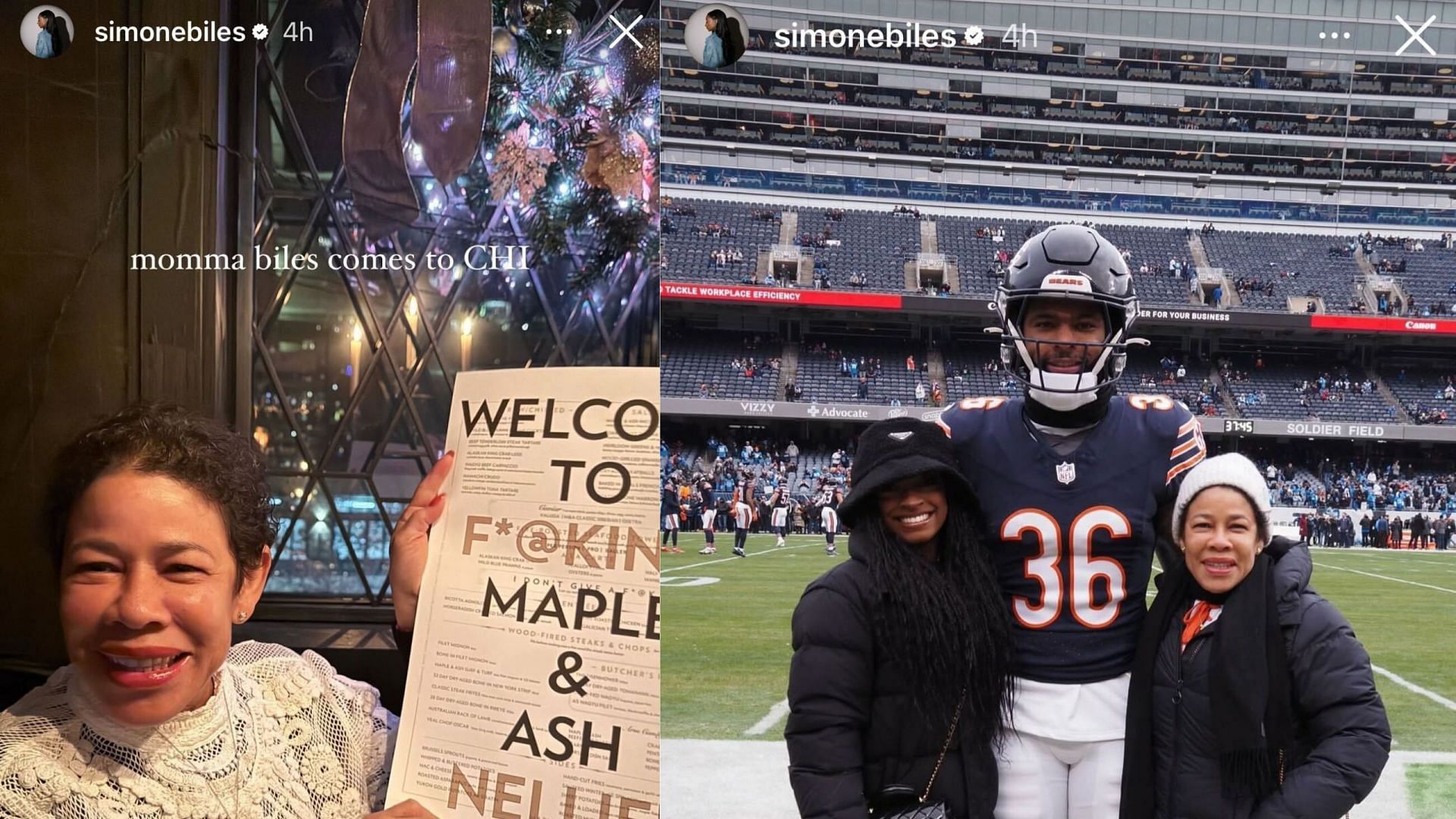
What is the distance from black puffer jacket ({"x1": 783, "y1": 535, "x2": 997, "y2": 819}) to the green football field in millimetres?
137

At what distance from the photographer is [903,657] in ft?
4.37

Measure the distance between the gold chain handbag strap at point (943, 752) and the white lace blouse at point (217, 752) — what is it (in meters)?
0.74

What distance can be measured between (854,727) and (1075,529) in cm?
43

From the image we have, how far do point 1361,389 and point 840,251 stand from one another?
1133mm

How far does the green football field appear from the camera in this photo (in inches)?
75.0

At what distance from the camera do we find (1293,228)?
2.03 meters

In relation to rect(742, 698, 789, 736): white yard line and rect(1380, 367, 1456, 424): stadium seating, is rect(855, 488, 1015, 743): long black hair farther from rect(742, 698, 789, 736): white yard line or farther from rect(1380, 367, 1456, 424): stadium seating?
rect(742, 698, 789, 736): white yard line

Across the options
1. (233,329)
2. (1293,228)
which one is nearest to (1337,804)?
(1293,228)

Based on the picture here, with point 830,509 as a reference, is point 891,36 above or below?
above

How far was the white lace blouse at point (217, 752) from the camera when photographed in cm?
97

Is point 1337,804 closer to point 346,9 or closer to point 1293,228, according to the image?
point 1293,228

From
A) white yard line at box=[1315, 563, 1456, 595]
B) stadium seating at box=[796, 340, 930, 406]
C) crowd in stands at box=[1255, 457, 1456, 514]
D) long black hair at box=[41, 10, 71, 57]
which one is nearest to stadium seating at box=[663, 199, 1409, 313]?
stadium seating at box=[796, 340, 930, 406]

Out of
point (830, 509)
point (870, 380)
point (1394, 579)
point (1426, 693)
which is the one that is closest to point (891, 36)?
point (870, 380)

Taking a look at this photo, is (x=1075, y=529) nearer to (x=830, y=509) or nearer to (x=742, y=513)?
(x=830, y=509)
